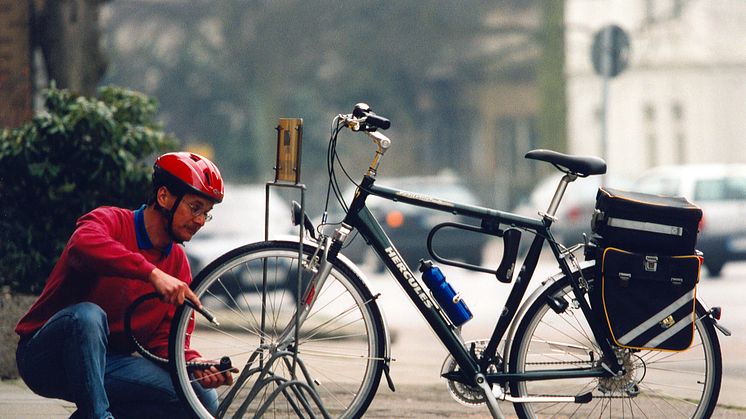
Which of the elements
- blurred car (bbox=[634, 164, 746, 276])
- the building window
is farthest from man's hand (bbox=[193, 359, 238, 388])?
the building window

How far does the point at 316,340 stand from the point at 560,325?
3.20 feet

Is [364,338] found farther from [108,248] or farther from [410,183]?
[410,183]

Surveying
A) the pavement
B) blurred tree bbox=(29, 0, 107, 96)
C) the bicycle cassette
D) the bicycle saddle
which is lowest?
the pavement

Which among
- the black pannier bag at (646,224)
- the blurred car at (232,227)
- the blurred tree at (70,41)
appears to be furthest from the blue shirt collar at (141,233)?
the blurred car at (232,227)

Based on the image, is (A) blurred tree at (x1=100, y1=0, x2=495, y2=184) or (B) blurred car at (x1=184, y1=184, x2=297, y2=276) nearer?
(B) blurred car at (x1=184, y1=184, x2=297, y2=276)

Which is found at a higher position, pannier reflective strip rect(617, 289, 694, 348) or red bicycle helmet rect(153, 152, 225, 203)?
red bicycle helmet rect(153, 152, 225, 203)

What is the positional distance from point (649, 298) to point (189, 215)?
71.3 inches

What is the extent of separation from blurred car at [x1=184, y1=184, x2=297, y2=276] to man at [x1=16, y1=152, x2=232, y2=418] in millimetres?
9289

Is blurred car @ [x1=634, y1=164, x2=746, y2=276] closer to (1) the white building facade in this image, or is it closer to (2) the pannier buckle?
(1) the white building facade

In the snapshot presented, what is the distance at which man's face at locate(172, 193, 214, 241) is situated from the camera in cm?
486

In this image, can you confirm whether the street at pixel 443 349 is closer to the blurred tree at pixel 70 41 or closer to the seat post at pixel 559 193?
the seat post at pixel 559 193

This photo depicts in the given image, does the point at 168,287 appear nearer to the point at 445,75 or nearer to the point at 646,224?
the point at 646,224

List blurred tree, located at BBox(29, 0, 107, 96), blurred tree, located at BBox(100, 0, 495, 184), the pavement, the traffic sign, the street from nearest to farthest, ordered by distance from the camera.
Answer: the pavement → the street → blurred tree, located at BBox(29, 0, 107, 96) → the traffic sign → blurred tree, located at BBox(100, 0, 495, 184)

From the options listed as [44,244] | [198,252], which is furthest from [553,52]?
[44,244]
